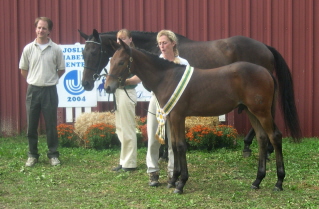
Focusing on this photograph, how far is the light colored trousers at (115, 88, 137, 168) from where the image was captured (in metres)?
7.11

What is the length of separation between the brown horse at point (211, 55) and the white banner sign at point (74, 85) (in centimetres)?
244

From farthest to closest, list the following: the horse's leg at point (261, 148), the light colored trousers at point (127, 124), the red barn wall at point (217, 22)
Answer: the red barn wall at point (217, 22)
the light colored trousers at point (127, 124)
the horse's leg at point (261, 148)

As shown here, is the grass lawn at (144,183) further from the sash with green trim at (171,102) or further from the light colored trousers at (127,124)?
the sash with green trim at (171,102)

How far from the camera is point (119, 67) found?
5887 mm

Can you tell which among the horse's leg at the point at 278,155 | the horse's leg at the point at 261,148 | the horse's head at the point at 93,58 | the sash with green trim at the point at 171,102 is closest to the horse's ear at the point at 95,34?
the horse's head at the point at 93,58

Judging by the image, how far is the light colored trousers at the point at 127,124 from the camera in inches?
280

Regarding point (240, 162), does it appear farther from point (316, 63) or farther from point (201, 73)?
point (316, 63)

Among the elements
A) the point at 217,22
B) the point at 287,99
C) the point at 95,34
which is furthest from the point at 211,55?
the point at 217,22

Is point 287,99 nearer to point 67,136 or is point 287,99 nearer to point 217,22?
point 217,22

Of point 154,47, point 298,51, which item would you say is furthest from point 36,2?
point 298,51

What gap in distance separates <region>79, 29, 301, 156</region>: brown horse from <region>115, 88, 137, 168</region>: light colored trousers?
0.61 m

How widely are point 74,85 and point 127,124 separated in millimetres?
3390

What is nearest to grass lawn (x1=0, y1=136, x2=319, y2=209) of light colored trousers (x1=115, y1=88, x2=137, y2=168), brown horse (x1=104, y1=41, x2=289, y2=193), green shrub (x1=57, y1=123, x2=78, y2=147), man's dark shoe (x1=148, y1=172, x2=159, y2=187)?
man's dark shoe (x1=148, y1=172, x2=159, y2=187)

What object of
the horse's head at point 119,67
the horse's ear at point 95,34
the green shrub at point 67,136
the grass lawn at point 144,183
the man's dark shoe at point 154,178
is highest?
the horse's ear at point 95,34
